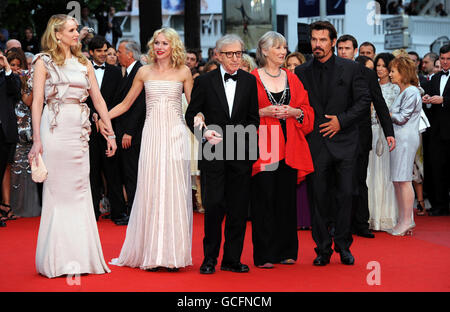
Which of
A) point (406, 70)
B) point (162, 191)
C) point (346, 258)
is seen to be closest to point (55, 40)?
point (162, 191)

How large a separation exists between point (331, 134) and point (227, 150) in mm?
1054

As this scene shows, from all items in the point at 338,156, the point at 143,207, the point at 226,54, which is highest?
the point at 226,54

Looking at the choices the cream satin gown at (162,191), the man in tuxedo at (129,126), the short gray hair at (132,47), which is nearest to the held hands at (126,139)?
the man in tuxedo at (129,126)

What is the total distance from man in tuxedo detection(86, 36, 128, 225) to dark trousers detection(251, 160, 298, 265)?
11.9 ft

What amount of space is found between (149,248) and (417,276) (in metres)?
2.27

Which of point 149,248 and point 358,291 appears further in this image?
point 149,248

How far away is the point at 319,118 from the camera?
23.1 feet

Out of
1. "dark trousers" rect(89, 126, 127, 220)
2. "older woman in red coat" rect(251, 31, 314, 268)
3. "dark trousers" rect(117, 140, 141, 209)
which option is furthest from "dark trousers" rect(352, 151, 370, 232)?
"dark trousers" rect(89, 126, 127, 220)

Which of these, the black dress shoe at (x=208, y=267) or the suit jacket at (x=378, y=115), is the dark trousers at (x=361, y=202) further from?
the black dress shoe at (x=208, y=267)

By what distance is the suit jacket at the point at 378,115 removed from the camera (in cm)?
835

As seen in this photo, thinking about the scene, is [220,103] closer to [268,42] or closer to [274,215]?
[268,42]

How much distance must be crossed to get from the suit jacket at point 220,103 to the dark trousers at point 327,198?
791 millimetres
